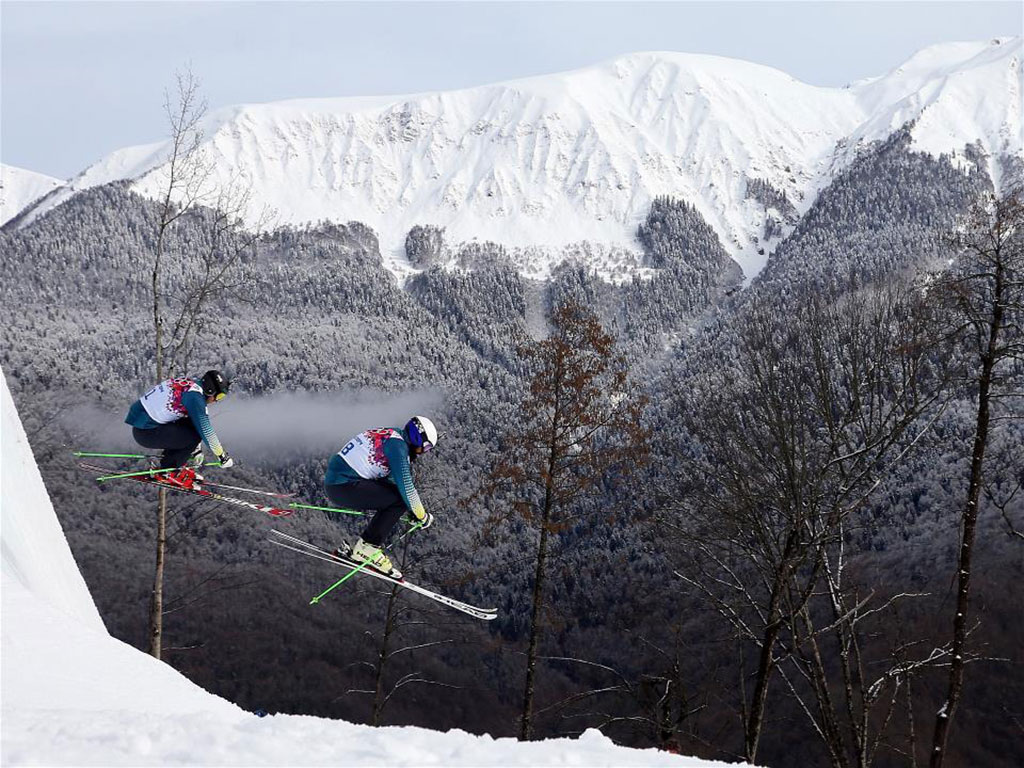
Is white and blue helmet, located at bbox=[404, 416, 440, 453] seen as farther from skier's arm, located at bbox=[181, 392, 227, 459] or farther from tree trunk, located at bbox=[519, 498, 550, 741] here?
tree trunk, located at bbox=[519, 498, 550, 741]

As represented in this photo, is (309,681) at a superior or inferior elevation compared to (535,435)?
inferior

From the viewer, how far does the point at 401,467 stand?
11.3 metres

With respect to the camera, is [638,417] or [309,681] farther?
[309,681]

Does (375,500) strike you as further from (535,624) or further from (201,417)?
(535,624)

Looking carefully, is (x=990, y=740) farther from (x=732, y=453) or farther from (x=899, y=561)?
(x=732, y=453)

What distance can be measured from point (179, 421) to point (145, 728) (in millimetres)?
8027

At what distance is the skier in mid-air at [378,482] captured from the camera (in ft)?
37.1

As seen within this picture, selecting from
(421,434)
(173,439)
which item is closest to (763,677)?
(421,434)

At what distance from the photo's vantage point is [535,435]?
18.0 m

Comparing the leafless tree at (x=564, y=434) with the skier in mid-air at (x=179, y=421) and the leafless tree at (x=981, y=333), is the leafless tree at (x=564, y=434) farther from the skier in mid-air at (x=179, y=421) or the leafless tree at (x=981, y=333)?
the leafless tree at (x=981, y=333)

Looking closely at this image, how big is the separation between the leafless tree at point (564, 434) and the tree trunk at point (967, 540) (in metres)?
6.31

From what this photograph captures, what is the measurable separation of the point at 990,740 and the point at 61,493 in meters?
124

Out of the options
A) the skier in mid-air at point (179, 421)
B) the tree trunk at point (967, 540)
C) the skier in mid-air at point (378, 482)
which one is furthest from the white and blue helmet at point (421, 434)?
the tree trunk at point (967, 540)

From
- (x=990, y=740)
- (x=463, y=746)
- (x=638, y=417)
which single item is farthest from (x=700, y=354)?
(x=463, y=746)
